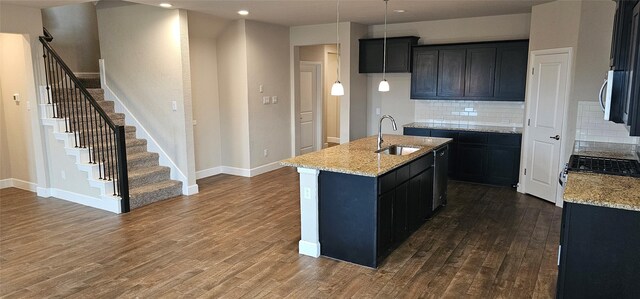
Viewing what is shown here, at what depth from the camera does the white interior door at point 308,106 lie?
8680 mm

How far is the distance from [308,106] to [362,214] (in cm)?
557

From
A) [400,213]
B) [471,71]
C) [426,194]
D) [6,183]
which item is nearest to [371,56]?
[471,71]

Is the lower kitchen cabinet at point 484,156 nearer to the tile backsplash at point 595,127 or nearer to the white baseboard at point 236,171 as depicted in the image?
the tile backsplash at point 595,127

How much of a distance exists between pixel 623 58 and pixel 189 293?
3.61 meters

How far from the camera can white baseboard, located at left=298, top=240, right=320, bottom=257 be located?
391 centimetres

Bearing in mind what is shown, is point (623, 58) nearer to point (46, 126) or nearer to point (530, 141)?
point (530, 141)

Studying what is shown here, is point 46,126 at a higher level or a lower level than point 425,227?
higher

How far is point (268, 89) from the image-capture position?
745 cm

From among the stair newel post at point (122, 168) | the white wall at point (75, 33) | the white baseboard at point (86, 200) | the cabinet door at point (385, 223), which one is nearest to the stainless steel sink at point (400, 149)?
the cabinet door at point (385, 223)

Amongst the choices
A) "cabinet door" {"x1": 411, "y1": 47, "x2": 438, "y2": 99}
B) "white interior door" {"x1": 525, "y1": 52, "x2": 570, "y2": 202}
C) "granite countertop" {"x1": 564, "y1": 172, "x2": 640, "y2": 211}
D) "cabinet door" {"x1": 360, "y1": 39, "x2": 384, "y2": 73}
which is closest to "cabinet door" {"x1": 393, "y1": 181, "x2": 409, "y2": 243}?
"granite countertop" {"x1": 564, "y1": 172, "x2": 640, "y2": 211}

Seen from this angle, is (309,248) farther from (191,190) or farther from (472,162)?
(472,162)

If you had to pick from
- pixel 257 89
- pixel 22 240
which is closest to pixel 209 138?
pixel 257 89

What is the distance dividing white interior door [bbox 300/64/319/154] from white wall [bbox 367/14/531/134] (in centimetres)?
145

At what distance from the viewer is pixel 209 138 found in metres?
7.30
